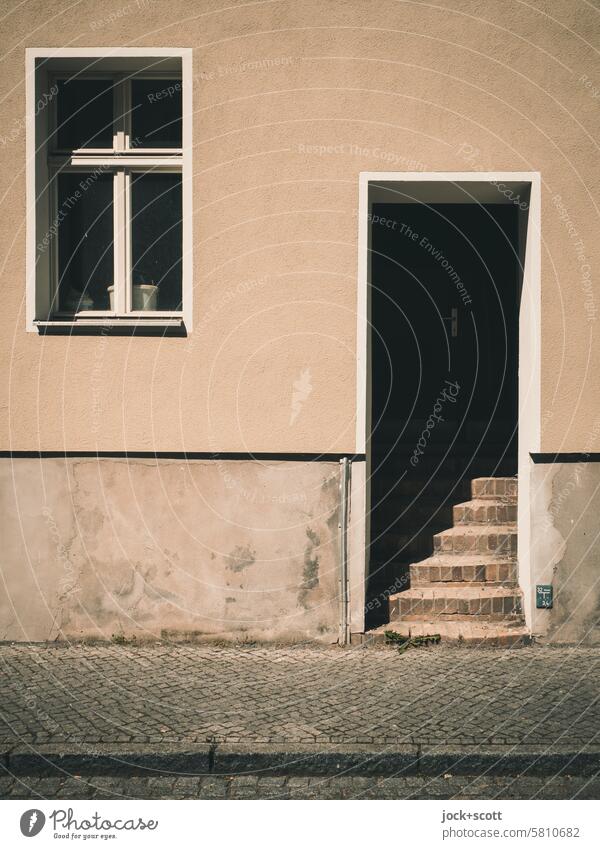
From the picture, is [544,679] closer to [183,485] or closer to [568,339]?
[568,339]

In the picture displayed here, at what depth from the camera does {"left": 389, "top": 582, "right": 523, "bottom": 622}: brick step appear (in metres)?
6.89

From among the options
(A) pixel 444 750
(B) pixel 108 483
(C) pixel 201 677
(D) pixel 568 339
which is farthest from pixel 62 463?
(D) pixel 568 339

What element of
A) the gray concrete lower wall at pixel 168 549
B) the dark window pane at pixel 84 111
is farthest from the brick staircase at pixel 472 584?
the dark window pane at pixel 84 111

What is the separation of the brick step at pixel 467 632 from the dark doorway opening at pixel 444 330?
6.87ft

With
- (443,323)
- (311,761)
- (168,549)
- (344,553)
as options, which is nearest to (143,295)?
(168,549)

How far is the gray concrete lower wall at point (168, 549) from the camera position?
21.8 ft

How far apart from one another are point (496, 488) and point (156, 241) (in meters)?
4.08

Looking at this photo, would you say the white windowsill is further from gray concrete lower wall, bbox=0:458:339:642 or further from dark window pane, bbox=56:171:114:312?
gray concrete lower wall, bbox=0:458:339:642

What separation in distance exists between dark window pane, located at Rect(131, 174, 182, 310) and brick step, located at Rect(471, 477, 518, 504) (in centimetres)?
347

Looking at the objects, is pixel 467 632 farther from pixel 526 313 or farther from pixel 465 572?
pixel 526 313

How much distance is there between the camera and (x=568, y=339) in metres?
6.61

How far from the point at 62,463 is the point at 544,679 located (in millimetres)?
4328

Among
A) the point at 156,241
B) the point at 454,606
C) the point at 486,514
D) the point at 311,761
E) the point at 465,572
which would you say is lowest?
the point at 311,761

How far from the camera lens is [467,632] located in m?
6.62
